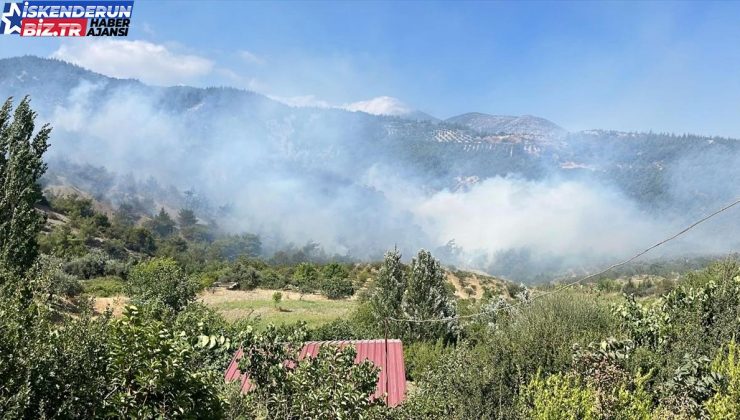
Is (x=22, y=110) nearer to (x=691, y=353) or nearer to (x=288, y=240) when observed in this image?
(x=691, y=353)

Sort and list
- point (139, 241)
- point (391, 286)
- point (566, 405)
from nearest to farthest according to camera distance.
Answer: point (566, 405) → point (391, 286) → point (139, 241)

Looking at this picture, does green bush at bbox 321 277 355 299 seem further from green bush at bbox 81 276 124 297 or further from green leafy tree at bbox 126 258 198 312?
green leafy tree at bbox 126 258 198 312

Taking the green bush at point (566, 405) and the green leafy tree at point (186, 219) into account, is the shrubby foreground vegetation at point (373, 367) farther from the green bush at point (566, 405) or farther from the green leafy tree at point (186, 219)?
the green leafy tree at point (186, 219)

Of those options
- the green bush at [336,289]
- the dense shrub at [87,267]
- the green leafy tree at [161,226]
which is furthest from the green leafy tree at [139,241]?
the green bush at [336,289]

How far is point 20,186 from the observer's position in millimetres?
22688

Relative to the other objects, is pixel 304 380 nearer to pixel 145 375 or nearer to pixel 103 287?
pixel 145 375

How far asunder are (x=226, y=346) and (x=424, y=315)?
1429 cm

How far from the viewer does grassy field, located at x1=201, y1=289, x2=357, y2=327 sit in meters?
31.2

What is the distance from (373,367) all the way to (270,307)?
30.9 m

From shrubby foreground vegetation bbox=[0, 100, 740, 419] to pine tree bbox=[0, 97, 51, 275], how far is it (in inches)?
3.0

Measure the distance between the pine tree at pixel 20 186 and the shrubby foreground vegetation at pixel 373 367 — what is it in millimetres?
77

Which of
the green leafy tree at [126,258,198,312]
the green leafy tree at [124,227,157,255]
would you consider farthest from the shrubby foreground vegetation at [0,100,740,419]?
the green leafy tree at [124,227,157,255]

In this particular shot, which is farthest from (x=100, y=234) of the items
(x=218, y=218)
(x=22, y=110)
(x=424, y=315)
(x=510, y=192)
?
(x=510, y=192)

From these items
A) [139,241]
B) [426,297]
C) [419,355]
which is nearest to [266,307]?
[426,297]
